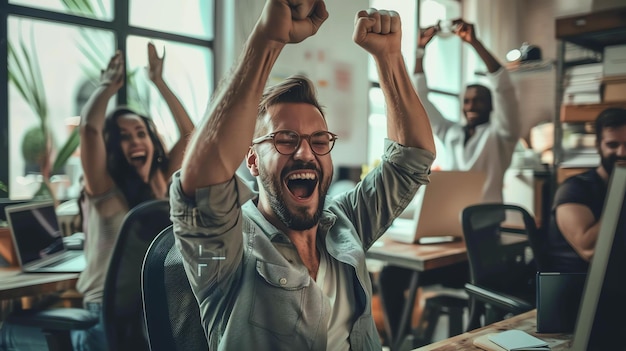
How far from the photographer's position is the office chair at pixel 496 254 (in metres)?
1.64

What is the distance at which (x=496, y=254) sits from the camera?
1.71 meters

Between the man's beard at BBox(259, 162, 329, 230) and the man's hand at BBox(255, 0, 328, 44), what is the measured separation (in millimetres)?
234

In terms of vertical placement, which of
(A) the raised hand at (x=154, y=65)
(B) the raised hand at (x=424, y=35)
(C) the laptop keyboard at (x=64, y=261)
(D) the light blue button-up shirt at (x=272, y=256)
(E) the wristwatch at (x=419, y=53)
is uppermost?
(B) the raised hand at (x=424, y=35)

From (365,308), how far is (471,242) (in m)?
0.86

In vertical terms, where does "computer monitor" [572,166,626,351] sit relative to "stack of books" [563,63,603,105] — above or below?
below

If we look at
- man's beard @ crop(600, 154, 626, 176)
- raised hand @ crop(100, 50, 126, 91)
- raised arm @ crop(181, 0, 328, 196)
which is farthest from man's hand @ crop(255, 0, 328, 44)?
man's beard @ crop(600, 154, 626, 176)

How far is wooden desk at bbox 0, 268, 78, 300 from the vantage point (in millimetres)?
1294

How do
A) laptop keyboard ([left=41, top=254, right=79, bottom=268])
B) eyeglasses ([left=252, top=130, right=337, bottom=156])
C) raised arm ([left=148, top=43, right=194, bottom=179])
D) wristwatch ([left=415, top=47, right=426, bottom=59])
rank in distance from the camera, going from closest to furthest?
eyeglasses ([left=252, top=130, right=337, bottom=156]) → raised arm ([left=148, top=43, right=194, bottom=179]) → wristwatch ([left=415, top=47, right=426, bottom=59]) → laptop keyboard ([left=41, top=254, right=79, bottom=268])

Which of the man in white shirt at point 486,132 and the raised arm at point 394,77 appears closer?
the raised arm at point 394,77

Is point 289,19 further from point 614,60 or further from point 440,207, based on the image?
point 614,60

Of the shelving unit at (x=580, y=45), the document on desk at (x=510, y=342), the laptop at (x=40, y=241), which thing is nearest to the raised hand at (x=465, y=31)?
the shelving unit at (x=580, y=45)

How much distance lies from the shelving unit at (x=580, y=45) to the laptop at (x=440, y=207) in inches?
18.7

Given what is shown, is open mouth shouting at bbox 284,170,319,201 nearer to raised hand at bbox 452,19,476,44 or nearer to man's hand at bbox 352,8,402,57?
man's hand at bbox 352,8,402,57

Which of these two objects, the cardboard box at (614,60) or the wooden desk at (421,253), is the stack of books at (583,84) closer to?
the cardboard box at (614,60)
